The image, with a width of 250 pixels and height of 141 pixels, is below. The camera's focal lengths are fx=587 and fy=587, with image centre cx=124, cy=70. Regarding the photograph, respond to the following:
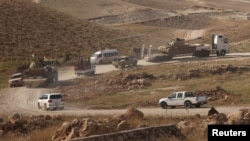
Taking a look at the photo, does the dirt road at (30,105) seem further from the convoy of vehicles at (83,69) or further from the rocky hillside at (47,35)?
the rocky hillside at (47,35)

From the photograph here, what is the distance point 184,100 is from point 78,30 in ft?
189

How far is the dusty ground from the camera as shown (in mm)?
81688

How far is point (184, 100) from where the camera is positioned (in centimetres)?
4350

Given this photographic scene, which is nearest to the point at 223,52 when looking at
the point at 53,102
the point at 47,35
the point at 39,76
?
the point at 39,76

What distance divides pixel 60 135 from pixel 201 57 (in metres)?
50.6

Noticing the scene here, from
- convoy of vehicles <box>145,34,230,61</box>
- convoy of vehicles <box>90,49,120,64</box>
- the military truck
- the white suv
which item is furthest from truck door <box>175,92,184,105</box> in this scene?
convoy of vehicles <box>90,49,120,64</box>

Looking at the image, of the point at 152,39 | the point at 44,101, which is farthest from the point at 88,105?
the point at 152,39

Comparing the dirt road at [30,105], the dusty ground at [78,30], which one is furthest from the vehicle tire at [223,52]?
the dirt road at [30,105]

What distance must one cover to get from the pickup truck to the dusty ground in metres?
10.3

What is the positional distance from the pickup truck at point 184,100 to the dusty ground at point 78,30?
10263 millimetres

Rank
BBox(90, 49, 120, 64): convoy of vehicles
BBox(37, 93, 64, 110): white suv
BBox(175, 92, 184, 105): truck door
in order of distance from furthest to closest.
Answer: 1. BBox(90, 49, 120, 64): convoy of vehicles
2. BBox(37, 93, 64, 110): white suv
3. BBox(175, 92, 184, 105): truck door

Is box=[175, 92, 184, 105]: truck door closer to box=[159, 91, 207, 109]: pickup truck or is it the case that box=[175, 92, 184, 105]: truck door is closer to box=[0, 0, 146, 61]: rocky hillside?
box=[159, 91, 207, 109]: pickup truck

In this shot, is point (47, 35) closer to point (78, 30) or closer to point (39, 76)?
point (78, 30)

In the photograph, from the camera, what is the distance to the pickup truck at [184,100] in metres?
42.9
